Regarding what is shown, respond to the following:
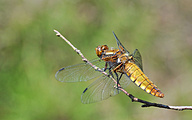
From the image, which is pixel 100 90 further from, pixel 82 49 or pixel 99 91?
pixel 82 49

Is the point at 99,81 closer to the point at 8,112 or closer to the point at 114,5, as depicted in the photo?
the point at 8,112

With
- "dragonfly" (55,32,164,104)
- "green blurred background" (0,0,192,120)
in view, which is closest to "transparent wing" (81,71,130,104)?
"dragonfly" (55,32,164,104)

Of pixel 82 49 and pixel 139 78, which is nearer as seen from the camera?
pixel 139 78

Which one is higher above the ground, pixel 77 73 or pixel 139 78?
pixel 77 73

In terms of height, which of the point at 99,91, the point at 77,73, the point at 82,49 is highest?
the point at 82,49

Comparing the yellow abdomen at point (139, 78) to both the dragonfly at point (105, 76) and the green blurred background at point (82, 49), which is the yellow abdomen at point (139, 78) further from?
the green blurred background at point (82, 49)

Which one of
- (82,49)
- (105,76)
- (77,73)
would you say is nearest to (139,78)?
(105,76)

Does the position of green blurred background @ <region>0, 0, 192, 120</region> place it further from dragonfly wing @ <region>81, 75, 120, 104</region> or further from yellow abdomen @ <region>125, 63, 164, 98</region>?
yellow abdomen @ <region>125, 63, 164, 98</region>

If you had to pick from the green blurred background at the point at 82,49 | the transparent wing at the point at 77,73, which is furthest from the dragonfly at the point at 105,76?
the green blurred background at the point at 82,49
